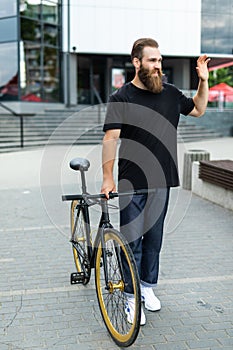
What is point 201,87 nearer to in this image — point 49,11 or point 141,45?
point 141,45

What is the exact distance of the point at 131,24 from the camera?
2683cm

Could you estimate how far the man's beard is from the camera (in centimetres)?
325

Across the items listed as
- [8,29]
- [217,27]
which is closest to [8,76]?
[8,29]

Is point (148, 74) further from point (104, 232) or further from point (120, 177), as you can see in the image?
point (104, 232)

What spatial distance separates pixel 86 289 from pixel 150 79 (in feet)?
6.44

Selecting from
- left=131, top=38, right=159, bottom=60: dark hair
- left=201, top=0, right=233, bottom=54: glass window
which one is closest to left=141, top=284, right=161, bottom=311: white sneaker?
left=131, top=38, right=159, bottom=60: dark hair

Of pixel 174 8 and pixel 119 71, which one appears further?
pixel 119 71

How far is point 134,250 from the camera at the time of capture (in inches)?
139

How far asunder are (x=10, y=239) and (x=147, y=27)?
23258 mm

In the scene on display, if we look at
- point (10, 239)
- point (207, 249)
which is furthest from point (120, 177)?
point (10, 239)

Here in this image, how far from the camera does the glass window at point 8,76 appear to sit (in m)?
24.2

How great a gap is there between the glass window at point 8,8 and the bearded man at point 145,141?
2224cm

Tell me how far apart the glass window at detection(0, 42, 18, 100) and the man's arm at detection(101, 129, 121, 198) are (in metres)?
21.8

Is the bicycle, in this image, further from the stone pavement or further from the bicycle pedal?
the bicycle pedal
